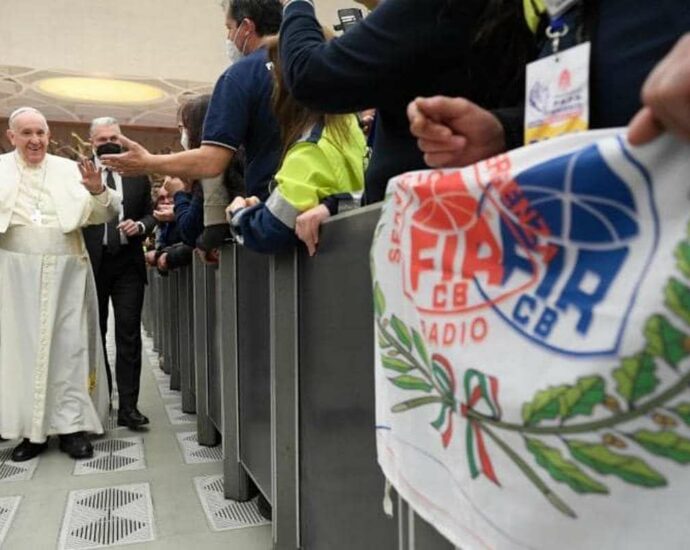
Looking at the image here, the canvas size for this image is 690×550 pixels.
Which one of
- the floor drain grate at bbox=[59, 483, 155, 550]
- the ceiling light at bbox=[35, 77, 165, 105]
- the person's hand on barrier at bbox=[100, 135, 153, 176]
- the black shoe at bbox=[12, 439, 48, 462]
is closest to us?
the person's hand on barrier at bbox=[100, 135, 153, 176]

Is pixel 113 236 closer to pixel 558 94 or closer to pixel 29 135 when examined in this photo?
pixel 29 135

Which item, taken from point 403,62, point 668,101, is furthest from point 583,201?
point 403,62

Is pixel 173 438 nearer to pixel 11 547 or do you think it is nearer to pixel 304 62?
pixel 11 547

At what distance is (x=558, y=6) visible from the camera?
2.25 feet

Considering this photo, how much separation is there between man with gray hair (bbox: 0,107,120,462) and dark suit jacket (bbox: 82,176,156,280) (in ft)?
0.90

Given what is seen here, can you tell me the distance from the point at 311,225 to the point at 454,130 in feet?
1.97

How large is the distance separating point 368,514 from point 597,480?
0.67m

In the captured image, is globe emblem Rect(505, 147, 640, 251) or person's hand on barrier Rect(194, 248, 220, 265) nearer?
globe emblem Rect(505, 147, 640, 251)

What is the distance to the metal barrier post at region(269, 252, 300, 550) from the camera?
1.52 meters

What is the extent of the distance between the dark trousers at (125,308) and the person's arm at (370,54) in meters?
2.32

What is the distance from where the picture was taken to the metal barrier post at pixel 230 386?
2.15m

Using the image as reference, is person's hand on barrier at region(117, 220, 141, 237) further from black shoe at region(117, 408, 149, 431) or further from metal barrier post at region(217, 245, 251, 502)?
metal barrier post at region(217, 245, 251, 502)

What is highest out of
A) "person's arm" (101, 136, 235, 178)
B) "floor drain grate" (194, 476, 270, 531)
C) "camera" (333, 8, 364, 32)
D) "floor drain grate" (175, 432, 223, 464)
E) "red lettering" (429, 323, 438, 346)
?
"camera" (333, 8, 364, 32)

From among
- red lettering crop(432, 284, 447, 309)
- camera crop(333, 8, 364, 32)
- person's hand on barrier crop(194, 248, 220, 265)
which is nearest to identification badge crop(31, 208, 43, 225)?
person's hand on barrier crop(194, 248, 220, 265)
